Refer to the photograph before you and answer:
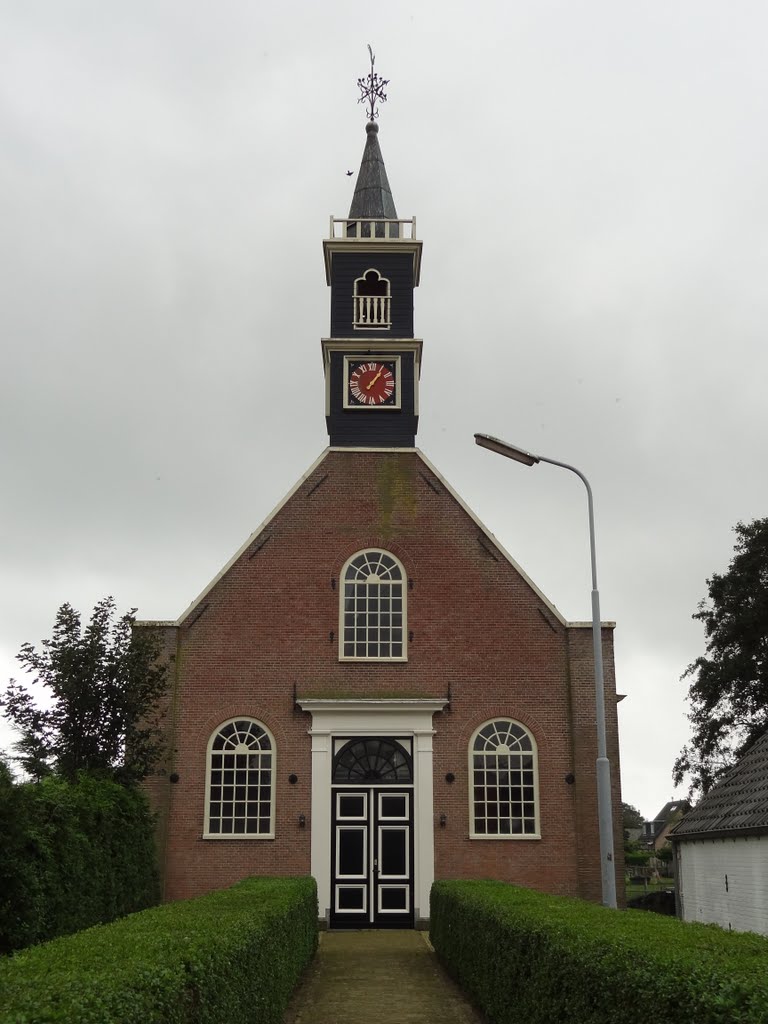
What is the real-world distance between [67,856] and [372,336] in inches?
597

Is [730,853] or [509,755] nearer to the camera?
[730,853]

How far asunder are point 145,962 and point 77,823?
315 inches

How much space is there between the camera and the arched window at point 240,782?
21062 mm

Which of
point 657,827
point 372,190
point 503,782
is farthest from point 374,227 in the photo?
point 657,827

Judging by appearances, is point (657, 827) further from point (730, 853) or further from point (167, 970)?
point (167, 970)

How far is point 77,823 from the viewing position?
13711mm

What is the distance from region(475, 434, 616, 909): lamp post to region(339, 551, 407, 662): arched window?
6288mm

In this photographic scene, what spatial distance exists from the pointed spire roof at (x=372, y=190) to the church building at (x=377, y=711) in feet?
23.5

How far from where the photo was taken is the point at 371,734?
21578 mm

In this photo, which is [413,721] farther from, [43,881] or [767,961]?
[767,961]

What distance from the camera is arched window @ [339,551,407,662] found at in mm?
22234

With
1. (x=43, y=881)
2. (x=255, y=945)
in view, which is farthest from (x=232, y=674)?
(x=255, y=945)

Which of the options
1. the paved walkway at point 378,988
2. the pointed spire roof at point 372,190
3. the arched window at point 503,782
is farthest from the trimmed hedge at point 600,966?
the pointed spire roof at point 372,190

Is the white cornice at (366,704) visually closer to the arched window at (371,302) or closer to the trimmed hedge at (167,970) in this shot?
the trimmed hedge at (167,970)
